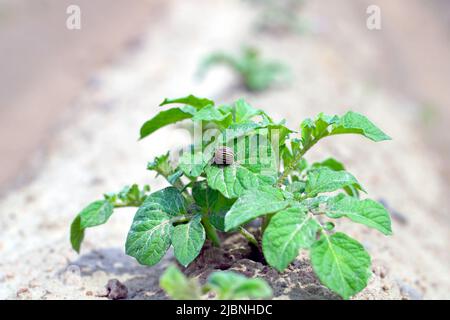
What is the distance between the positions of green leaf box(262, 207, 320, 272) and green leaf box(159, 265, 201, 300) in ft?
0.97

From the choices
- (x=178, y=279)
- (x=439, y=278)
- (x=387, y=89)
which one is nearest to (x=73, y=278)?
(x=178, y=279)

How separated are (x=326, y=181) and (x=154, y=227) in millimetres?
709

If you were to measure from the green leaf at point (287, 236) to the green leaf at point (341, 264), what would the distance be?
61mm

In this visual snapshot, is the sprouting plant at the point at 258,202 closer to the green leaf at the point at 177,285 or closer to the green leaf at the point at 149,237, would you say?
the green leaf at the point at 149,237

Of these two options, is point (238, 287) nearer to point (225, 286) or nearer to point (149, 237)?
point (225, 286)

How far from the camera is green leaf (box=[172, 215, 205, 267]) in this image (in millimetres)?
2105

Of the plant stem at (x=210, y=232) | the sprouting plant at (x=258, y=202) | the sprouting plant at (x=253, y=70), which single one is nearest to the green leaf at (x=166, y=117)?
the sprouting plant at (x=258, y=202)

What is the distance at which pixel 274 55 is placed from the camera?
678 cm

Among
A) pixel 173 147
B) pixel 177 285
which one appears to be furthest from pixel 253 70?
pixel 177 285

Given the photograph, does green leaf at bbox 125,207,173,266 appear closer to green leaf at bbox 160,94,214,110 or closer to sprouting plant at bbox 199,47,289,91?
green leaf at bbox 160,94,214,110

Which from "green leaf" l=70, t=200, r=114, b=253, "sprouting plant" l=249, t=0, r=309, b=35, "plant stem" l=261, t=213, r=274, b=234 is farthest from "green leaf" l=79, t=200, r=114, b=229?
"sprouting plant" l=249, t=0, r=309, b=35

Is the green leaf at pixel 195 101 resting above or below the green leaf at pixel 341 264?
above

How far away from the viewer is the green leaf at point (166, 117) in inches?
97.5
